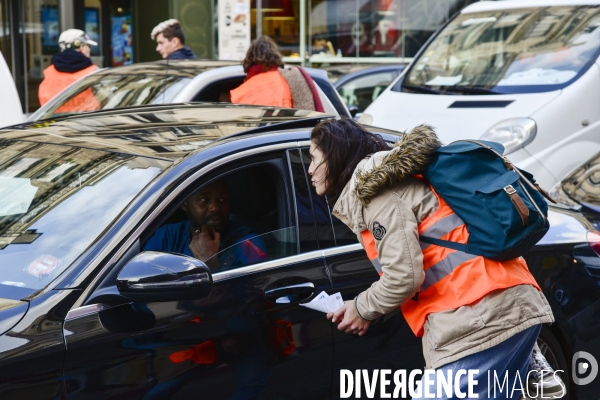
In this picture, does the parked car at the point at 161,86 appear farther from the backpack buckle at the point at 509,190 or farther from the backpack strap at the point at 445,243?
the backpack buckle at the point at 509,190

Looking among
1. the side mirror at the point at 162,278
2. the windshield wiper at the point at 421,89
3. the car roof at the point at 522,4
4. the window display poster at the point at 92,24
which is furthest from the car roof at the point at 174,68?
the window display poster at the point at 92,24

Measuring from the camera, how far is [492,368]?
318 cm

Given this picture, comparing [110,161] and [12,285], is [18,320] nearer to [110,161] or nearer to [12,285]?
[12,285]

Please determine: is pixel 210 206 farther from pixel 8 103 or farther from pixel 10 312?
pixel 8 103

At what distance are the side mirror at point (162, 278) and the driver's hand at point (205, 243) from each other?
50 cm

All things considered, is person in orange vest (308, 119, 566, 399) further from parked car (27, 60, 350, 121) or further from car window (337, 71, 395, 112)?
car window (337, 71, 395, 112)

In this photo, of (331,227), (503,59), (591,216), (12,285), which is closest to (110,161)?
(12,285)

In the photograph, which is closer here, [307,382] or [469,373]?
[469,373]

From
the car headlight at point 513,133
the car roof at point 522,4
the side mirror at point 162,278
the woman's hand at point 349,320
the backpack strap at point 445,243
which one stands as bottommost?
the woman's hand at point 349,320

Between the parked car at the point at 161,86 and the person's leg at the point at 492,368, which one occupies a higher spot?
the parked car at the point at 161,86

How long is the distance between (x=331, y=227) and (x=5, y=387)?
152 cm

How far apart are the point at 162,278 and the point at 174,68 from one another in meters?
4.65

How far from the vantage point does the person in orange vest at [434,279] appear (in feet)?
10.1

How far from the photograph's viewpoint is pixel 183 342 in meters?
3.22
